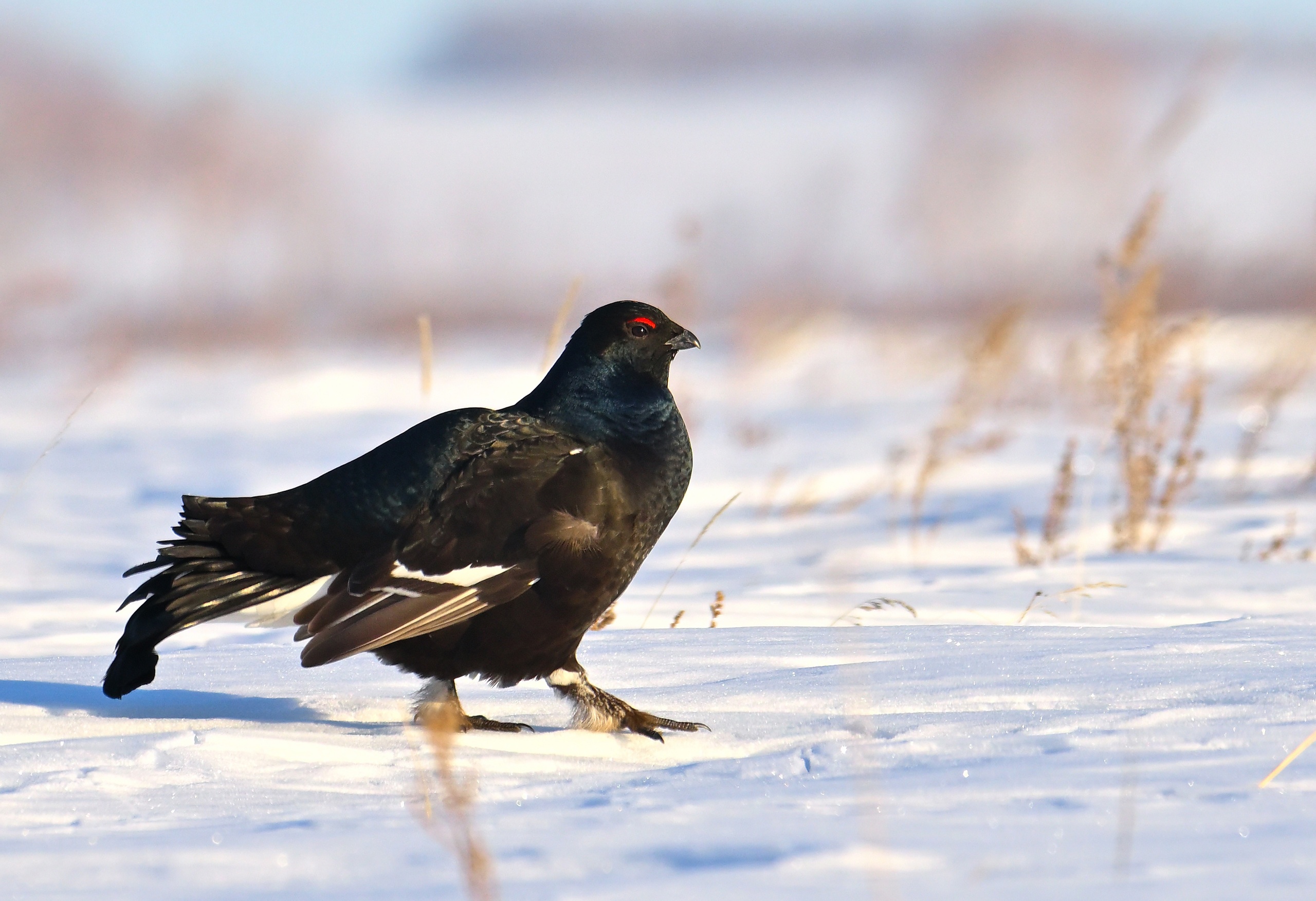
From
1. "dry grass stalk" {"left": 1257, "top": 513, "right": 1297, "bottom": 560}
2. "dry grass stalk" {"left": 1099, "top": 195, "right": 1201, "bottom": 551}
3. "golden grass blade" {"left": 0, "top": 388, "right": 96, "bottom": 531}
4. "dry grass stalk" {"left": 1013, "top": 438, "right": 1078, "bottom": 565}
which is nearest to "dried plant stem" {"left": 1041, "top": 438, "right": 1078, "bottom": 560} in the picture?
"dry grass stalk" {"left": 1013, "top": 438, "right": 1078, "bottom": 565}

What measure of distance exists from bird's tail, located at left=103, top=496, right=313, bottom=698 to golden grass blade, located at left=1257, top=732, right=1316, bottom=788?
1.96 metres

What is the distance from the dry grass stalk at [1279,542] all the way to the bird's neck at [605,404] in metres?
2.65

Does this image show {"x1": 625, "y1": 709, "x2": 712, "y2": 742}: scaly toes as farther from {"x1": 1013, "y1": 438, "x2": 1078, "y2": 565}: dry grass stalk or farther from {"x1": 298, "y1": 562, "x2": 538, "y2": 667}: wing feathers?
{"x1": 1013, "y1": 438, "x2": 1078, "y2": 565}: dry grass stalk

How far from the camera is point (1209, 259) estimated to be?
11344mm

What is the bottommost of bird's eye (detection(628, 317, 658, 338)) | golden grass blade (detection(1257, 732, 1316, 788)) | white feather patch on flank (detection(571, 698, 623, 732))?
white feather patch on flank (detection(571, 698, 623, 732))

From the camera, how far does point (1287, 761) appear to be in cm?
227

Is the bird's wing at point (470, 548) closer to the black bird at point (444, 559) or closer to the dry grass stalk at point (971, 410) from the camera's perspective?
the black bird at point (444, 559)

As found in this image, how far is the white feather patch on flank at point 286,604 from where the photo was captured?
10.5 feet

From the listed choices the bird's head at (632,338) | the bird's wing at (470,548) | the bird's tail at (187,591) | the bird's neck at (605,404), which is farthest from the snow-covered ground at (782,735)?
the bird's head at (632,338)

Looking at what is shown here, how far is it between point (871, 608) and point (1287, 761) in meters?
1.78

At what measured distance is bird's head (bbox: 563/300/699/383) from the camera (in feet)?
11.9

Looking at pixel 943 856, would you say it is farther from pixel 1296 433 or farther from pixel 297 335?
pixel 297 335

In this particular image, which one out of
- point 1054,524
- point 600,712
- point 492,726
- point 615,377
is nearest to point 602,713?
point 600,712

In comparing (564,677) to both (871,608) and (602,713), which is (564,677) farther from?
(871,608)
